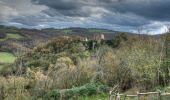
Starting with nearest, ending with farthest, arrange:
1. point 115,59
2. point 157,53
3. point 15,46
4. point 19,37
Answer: point 157,53
point 115,59
point 15,46
point 19,37

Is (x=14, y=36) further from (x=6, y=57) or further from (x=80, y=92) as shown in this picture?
(x=80, y=92)

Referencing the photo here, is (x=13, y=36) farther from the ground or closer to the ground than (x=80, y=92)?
farther from the ground

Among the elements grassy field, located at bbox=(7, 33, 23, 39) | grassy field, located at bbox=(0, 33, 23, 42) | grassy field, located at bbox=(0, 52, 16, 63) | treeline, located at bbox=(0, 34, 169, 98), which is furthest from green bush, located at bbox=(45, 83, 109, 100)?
grassy field, located at bbox=(7, 33, 23, 39)

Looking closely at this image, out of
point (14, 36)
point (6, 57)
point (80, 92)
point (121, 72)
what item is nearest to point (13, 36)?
point (14, 36)

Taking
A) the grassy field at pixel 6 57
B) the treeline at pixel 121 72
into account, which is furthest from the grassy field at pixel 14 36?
the treeline at pixel 121 72

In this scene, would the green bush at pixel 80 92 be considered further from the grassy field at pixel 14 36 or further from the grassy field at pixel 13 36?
the grassy field at pixel 14 36

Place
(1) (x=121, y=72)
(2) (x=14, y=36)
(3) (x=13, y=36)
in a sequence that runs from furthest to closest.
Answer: (2) (x=14, y=36) → (3) (x=13, y=36) → (1) (x=121, y=72)

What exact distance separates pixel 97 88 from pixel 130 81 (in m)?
4.09

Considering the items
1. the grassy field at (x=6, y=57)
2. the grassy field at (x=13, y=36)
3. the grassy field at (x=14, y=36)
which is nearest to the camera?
the grassy field at (x=6, y=57)

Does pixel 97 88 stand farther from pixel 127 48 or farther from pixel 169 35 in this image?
pixel 169 35

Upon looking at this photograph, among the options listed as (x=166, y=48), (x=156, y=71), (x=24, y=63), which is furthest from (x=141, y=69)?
(x=24, y=63)

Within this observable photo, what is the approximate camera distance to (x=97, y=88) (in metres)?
45.0

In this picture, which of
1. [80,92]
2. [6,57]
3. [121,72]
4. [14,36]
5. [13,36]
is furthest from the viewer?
[14,36]

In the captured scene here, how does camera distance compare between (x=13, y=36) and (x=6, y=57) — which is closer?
(x=6, y=57)
